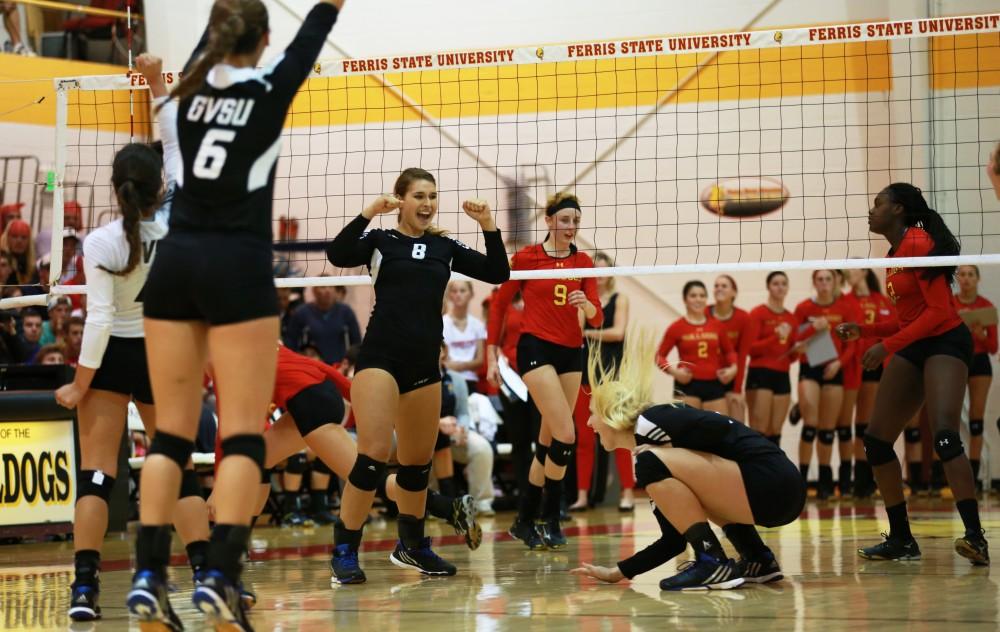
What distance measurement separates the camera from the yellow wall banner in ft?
29.3

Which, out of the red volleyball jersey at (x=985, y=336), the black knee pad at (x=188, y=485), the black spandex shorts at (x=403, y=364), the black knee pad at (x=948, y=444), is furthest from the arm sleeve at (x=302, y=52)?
the red volleyball jersey at (x=985, y=336)

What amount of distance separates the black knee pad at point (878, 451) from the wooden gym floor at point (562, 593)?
0.53 m

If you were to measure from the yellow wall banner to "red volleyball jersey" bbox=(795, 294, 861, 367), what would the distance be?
697 cm

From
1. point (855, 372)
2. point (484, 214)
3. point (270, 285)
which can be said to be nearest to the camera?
point (270, 285)

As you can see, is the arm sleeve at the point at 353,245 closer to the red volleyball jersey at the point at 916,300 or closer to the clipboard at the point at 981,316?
the red volleyball jersey at the point at 916,300

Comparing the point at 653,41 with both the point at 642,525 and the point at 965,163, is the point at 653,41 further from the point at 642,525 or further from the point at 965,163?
the point at 965,163

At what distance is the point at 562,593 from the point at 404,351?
4.73 feet

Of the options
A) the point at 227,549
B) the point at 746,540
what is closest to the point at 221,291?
the point at 227,549

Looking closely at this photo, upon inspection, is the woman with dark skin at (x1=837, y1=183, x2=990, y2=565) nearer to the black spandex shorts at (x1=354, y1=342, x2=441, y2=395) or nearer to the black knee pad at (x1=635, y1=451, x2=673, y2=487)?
the black knee pad at (x1=635, y1=451, x2=673, y2=487)

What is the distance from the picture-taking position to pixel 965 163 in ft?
41.6

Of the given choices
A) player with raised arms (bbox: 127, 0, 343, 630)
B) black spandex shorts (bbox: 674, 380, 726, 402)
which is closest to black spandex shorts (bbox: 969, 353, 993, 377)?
black spandex shorts (bbox: 674, 380, 726, 402)

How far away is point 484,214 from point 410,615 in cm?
219

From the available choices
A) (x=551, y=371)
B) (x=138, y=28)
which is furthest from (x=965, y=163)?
(x=138, y=28)

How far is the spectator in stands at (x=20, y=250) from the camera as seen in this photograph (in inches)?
455
